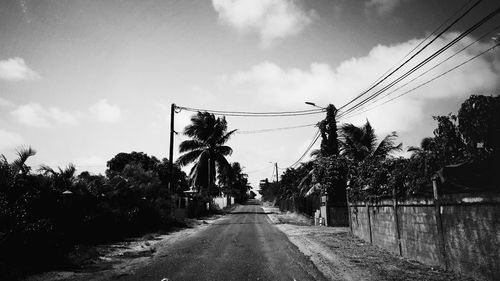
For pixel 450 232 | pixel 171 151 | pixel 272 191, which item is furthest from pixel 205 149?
pixel 272 191

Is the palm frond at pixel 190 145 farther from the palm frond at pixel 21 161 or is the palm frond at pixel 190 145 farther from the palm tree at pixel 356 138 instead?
the palm frond at pixel 21 161

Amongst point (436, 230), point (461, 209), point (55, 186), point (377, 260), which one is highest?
point (55, 186)

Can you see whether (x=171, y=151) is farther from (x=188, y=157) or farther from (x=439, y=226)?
(x=439, y=226)

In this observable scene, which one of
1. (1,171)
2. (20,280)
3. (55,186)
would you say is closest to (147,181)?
(55,186)

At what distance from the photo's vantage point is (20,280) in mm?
6621

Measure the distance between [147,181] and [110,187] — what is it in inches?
131

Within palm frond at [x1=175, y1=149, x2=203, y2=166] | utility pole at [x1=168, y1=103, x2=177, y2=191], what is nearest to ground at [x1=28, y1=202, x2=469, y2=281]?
utility pole at [x1=168, y1=103, x2=177, y2=191]

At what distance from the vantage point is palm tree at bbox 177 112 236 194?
34.9m

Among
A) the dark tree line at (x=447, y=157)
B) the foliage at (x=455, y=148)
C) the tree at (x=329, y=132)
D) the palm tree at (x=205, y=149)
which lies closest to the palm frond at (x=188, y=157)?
the palm tree at (x=205, y=149)

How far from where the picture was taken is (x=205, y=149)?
1406 inches

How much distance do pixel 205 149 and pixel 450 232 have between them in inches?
1210

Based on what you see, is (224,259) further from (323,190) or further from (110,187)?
(323,190)

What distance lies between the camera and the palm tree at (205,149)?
115 ft

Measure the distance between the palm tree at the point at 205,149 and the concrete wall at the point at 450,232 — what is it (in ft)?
87.6
